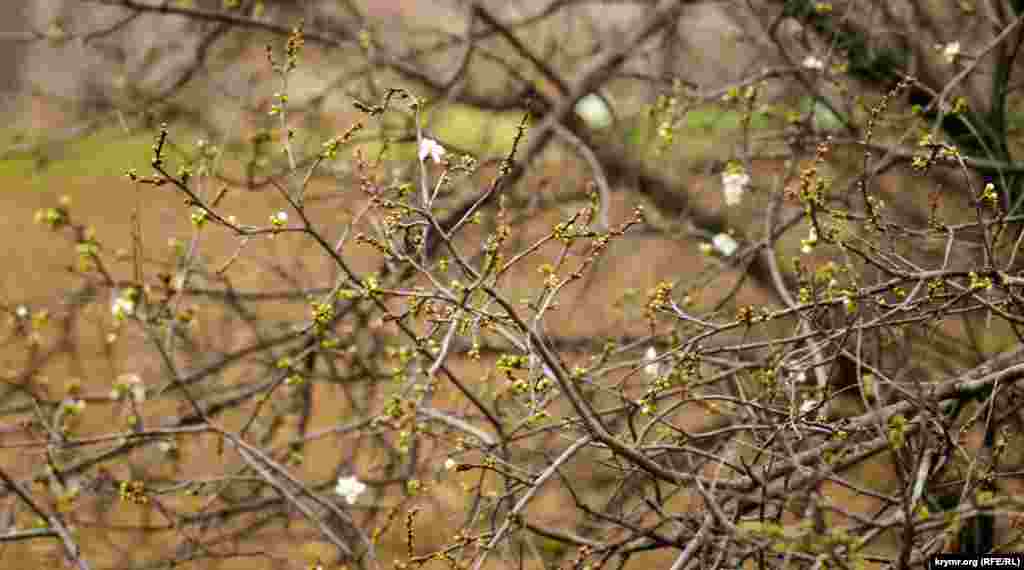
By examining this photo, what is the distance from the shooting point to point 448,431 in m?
3.91

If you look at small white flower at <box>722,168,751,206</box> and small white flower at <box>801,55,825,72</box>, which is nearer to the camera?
small white flower at <box>722,168,751,206</box>

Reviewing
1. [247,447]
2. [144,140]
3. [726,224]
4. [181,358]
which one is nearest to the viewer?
[247,447]

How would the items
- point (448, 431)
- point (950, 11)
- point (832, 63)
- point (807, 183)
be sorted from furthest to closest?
point (950, 11)
point (832, 63)
point (448, 431)
point (807, 183)

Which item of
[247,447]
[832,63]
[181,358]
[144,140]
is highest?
[144,140]

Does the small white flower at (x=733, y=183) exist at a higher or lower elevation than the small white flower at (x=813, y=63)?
lower

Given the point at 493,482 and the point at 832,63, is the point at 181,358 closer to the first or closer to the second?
the point at 493,482

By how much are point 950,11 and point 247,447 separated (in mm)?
4221

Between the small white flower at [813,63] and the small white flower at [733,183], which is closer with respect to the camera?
the small white flower at [733,183]

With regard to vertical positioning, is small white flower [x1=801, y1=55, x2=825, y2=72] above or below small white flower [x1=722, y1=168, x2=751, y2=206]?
above

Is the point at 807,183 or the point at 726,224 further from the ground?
the point at 726,224

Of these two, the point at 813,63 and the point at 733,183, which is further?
the point at 813,63

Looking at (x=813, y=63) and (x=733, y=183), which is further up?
(x=813, y=63)

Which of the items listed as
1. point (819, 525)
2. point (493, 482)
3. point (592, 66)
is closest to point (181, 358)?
point (493, 482)

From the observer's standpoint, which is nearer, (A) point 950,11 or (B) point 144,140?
(A) point 950,11
